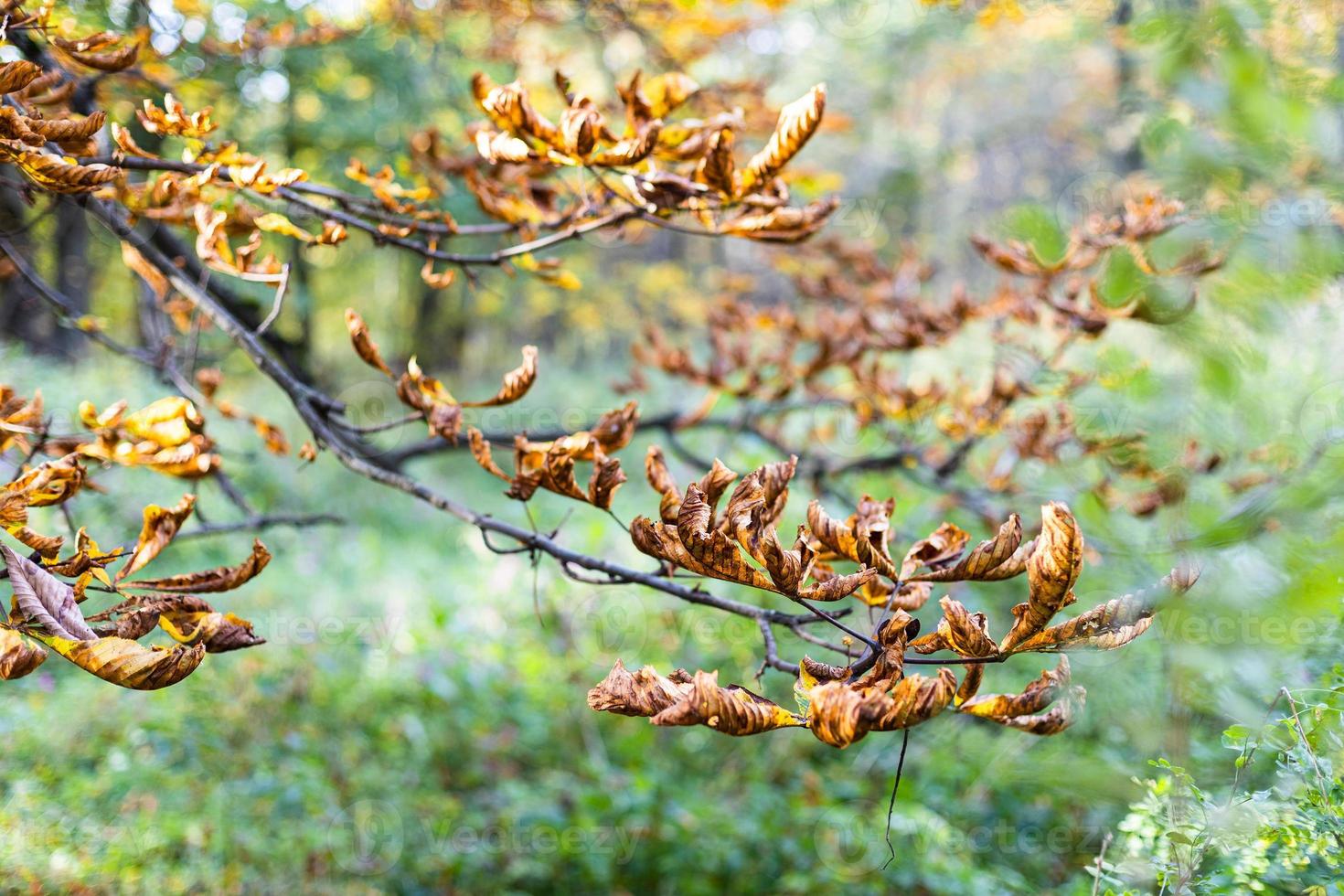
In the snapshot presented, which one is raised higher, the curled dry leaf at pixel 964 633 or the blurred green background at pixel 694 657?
the curled dry leaf at pixel 964 633

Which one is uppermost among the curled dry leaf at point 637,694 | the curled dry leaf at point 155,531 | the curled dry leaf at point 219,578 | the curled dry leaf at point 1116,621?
the curled dry leaf at point 1116,621

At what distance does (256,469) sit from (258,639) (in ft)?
17.4

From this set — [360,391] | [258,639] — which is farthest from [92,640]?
[360,391]

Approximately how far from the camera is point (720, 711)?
72 cm

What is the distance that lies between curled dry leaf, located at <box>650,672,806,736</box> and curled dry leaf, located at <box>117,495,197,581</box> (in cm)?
58

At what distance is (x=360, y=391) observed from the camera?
6723 mm

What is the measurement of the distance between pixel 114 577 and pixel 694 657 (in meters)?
3.06

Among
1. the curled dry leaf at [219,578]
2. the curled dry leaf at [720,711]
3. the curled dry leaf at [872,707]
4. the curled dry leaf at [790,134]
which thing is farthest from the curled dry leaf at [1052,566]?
the curled dry leaf at [219,578]

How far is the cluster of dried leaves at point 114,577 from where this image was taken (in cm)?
69

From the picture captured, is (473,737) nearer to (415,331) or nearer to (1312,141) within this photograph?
(1312,141)

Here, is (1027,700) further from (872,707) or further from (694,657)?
(694,657)
